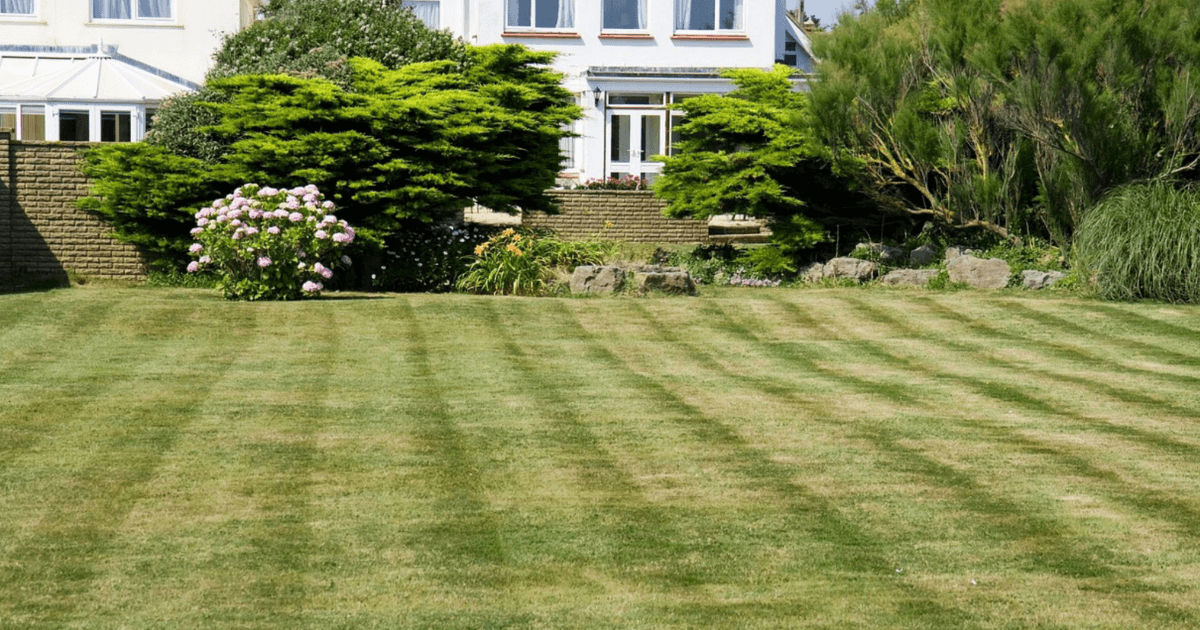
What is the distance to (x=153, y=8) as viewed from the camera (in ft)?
119

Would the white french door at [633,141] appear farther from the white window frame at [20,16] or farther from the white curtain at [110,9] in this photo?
the white window frame at [20,16]

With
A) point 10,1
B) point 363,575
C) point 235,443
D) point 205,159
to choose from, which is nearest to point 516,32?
point 10,1

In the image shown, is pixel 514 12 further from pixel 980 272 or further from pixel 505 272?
pixel 980 272

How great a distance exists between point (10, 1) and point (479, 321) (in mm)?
24549

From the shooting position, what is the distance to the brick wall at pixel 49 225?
21.0 metres

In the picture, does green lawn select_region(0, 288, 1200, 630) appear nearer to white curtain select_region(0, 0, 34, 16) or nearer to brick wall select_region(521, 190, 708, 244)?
brick wall select_region(521, 190, 708, 244)

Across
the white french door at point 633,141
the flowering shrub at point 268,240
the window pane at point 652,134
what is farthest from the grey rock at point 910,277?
the window pane at point 652,134

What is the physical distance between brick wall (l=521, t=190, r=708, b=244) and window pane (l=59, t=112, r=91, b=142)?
1076 centimetres

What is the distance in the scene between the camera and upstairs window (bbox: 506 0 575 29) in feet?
128

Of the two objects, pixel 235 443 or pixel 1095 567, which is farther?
pixel 235 443

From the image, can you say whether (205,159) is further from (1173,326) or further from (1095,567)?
(1095,567)

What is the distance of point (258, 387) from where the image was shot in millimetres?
12477

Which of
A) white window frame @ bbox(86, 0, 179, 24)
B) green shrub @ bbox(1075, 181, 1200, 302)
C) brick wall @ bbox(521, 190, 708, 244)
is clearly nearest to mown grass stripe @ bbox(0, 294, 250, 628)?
green shrub @ bbox(1075, 181, 1200, 302)

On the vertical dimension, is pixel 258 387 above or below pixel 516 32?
below
